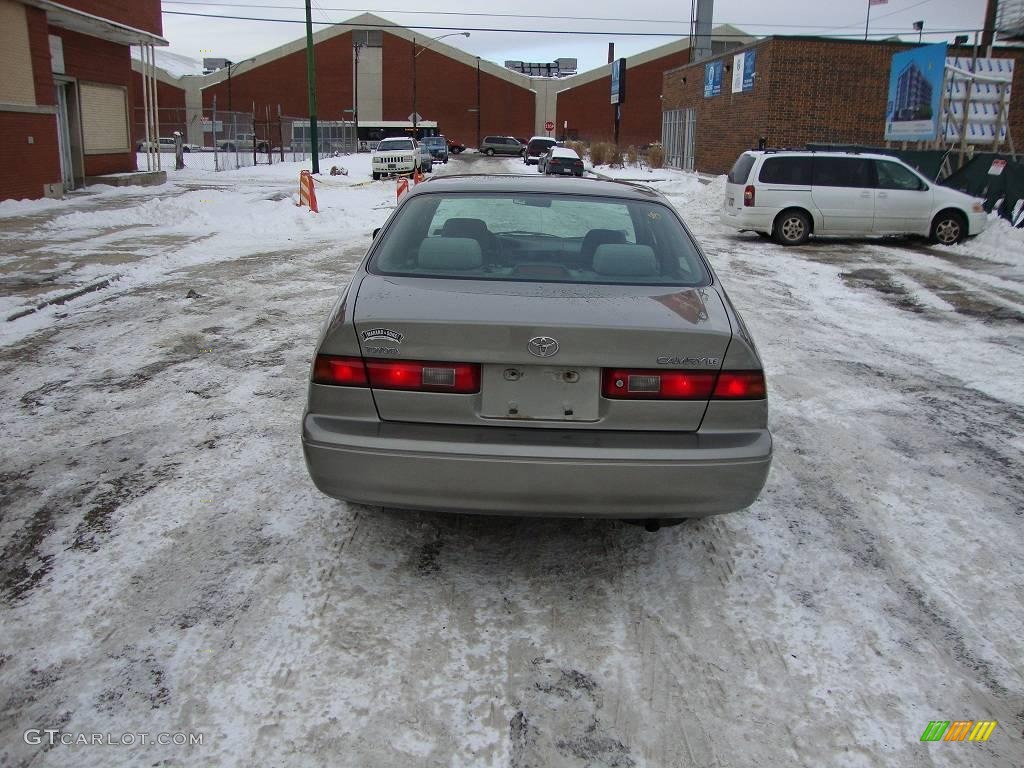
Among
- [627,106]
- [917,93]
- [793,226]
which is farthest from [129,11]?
[627,106]

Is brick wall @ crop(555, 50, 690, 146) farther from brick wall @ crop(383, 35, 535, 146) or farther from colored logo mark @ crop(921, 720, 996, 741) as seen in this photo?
colored logo mark @ crop(921, 720, 996, 741)

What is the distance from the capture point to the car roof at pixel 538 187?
4.79 m

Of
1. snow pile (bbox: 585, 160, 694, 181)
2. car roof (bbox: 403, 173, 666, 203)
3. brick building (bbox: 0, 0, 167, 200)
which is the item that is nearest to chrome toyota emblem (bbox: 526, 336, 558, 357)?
car roof (bbox: 403, 173, 666, 203)

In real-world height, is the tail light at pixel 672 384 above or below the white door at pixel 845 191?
below

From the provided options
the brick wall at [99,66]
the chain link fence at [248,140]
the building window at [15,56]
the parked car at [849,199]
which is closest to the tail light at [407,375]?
the parked car at [849,199]

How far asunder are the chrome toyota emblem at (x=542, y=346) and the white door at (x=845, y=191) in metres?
15.1

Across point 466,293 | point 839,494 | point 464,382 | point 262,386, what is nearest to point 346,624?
point 464,382

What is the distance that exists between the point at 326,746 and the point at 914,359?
7010 mm

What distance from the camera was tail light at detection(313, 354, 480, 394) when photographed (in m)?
3.50

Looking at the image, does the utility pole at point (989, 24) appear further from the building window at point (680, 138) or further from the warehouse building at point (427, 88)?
the warehouse building at point (427, 88)

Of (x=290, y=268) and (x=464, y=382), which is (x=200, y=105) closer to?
(x=290, y=268)

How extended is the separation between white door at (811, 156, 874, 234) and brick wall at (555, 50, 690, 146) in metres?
71.0

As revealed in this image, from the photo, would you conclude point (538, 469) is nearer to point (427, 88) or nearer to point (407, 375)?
point (407, 375)

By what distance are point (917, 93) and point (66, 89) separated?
24216mm
